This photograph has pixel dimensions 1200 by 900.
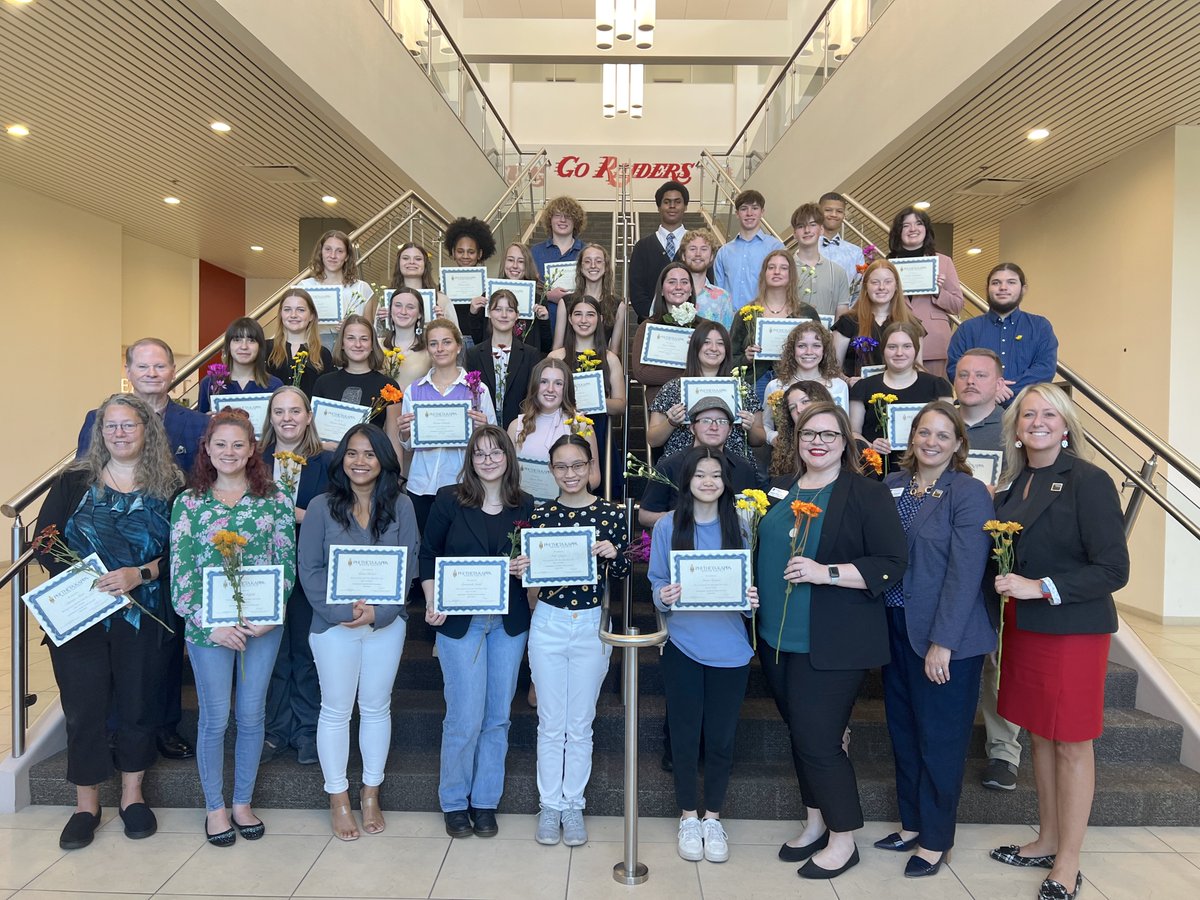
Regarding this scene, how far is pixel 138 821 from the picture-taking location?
3494mm

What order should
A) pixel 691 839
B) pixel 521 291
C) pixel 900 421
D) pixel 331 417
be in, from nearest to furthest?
pixel 691 839
pixel 900 421
pixel 331 417
pixel 521 291

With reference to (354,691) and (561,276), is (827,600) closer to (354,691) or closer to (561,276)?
(354,691)

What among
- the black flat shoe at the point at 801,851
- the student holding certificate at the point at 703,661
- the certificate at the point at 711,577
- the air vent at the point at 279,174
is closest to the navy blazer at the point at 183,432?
the student holding certificate at the point at 703,661

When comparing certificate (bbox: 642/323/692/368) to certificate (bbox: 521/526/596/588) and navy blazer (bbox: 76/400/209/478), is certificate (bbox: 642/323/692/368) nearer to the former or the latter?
certificate (bbox: 521/526/596/588)

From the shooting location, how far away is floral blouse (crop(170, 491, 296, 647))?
3383 millimetres

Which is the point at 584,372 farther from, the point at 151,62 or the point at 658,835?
the point at 151,62

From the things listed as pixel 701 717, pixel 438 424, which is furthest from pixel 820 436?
pixel 438 424

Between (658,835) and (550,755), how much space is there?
551mm

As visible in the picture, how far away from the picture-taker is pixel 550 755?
350cm

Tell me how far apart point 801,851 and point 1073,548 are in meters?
1.51

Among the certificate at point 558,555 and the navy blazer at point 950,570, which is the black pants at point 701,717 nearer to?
the certificate at point 558,555

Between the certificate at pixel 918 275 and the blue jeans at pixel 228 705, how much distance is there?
4074 mm

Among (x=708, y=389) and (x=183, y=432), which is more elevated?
(x=708, y=389)

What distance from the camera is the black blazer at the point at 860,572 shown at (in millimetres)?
3131
